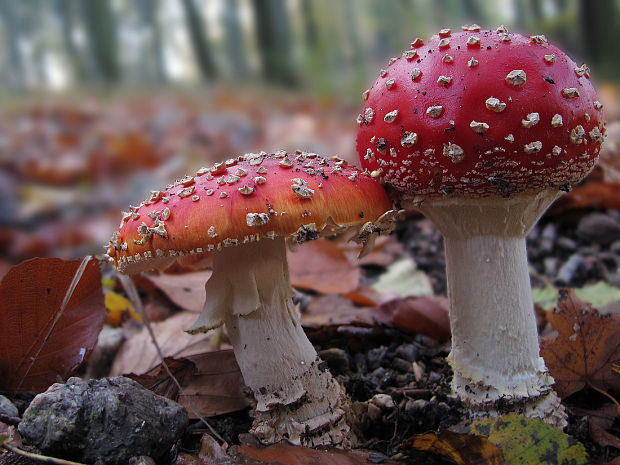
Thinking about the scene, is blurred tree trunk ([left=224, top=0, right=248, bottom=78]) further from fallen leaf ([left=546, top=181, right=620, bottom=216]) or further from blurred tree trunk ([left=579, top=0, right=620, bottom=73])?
fallen leaf ([left=546, top=181, right=620, bottom=216])

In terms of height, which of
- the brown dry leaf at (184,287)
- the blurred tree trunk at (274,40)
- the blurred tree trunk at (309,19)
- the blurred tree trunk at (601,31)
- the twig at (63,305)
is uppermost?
the blurred tree trunk at (309,19)

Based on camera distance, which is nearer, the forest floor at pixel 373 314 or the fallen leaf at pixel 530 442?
the fallen leaf at pixel 530 442

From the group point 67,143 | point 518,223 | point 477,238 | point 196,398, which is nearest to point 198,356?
point 196,398

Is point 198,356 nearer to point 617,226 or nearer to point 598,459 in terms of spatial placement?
point 598,459

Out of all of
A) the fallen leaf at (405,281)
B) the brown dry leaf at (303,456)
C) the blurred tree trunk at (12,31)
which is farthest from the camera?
the blurred tree trunk at (12,31)

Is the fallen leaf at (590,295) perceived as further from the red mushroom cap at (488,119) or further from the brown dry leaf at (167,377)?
the brown dry leaf at (167,377)

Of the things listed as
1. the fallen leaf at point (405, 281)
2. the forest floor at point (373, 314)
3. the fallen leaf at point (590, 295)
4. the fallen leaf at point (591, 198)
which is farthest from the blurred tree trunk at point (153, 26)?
the fallen leaf at point (590, 295)

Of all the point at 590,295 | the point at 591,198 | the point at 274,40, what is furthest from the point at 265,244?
the point at 274,40
